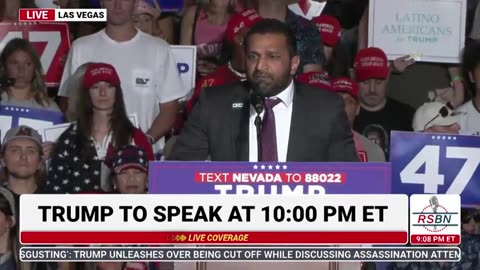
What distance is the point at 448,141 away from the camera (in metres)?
6.62

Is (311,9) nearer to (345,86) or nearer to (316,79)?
(345,86)

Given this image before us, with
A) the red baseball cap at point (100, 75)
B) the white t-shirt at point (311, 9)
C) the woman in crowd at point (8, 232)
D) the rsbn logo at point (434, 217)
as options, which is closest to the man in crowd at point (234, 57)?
the red baseball cap at point (100, 75)

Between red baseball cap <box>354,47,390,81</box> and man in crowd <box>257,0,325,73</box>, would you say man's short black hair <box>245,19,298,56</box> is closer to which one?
man in crowd <box>257,0,325,73</box>

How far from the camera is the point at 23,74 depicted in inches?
301

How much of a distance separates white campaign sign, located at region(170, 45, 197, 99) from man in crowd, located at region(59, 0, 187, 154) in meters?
0.19

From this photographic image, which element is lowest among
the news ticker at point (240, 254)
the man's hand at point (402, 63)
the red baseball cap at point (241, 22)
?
the news ticker at point (240, 254)

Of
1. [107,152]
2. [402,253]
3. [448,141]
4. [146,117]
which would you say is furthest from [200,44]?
[402,253]

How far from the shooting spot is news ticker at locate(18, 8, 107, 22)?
7.81 meters

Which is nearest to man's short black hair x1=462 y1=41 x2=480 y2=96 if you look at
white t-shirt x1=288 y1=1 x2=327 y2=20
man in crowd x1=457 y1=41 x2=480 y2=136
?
man in crowd x1=457 y1=41 x2=480 y2=136

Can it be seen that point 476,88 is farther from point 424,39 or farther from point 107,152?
point 107,152

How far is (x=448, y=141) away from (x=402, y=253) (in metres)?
1.33

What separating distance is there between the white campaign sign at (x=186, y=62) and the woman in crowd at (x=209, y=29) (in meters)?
0.09

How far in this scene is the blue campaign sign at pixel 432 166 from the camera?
654cm

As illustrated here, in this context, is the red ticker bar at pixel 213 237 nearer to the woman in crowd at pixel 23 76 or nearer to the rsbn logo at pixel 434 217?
the rsbn logo at pixel 434 217
